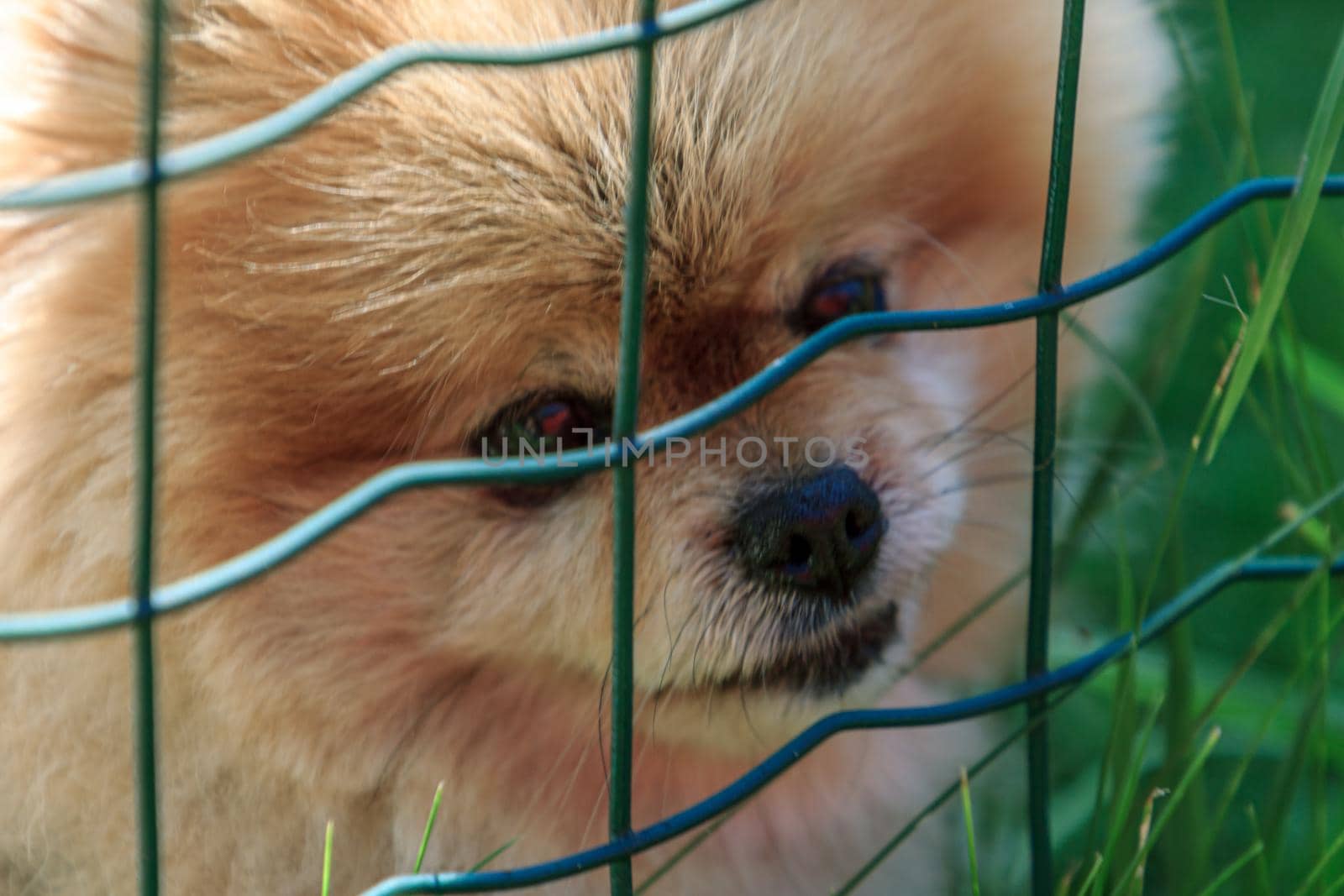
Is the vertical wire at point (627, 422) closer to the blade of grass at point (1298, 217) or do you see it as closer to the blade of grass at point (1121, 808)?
the blade of grass at point (1121, 808)

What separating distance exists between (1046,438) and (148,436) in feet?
2.78

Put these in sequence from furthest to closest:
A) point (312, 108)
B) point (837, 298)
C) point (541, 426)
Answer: point (837, 298) < point (541, 426) < point (312, 108)

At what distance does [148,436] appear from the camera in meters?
1.01

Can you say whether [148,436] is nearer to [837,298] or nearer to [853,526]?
[853,526]

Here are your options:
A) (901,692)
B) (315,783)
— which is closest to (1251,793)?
(901,692)

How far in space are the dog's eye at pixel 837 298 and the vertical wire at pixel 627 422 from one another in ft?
2.49

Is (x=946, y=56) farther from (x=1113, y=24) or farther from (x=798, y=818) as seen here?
(x=798, y=818)

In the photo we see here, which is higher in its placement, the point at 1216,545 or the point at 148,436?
the point at 148,436

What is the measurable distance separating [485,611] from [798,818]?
0.64m

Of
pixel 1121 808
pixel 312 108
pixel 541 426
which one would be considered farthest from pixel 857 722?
pixel 312 108

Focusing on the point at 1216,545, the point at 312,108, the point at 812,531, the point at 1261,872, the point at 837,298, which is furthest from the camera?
the point at 1216,545

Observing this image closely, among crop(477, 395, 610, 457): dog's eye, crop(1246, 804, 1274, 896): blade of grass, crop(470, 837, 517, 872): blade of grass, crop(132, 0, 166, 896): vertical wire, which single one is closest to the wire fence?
crop(132, 0, 166, 896): vertical wire

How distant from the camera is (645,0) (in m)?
1.07

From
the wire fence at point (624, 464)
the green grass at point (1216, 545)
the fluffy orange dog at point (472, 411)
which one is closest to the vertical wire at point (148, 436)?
the wire fence at point (624, 464)
